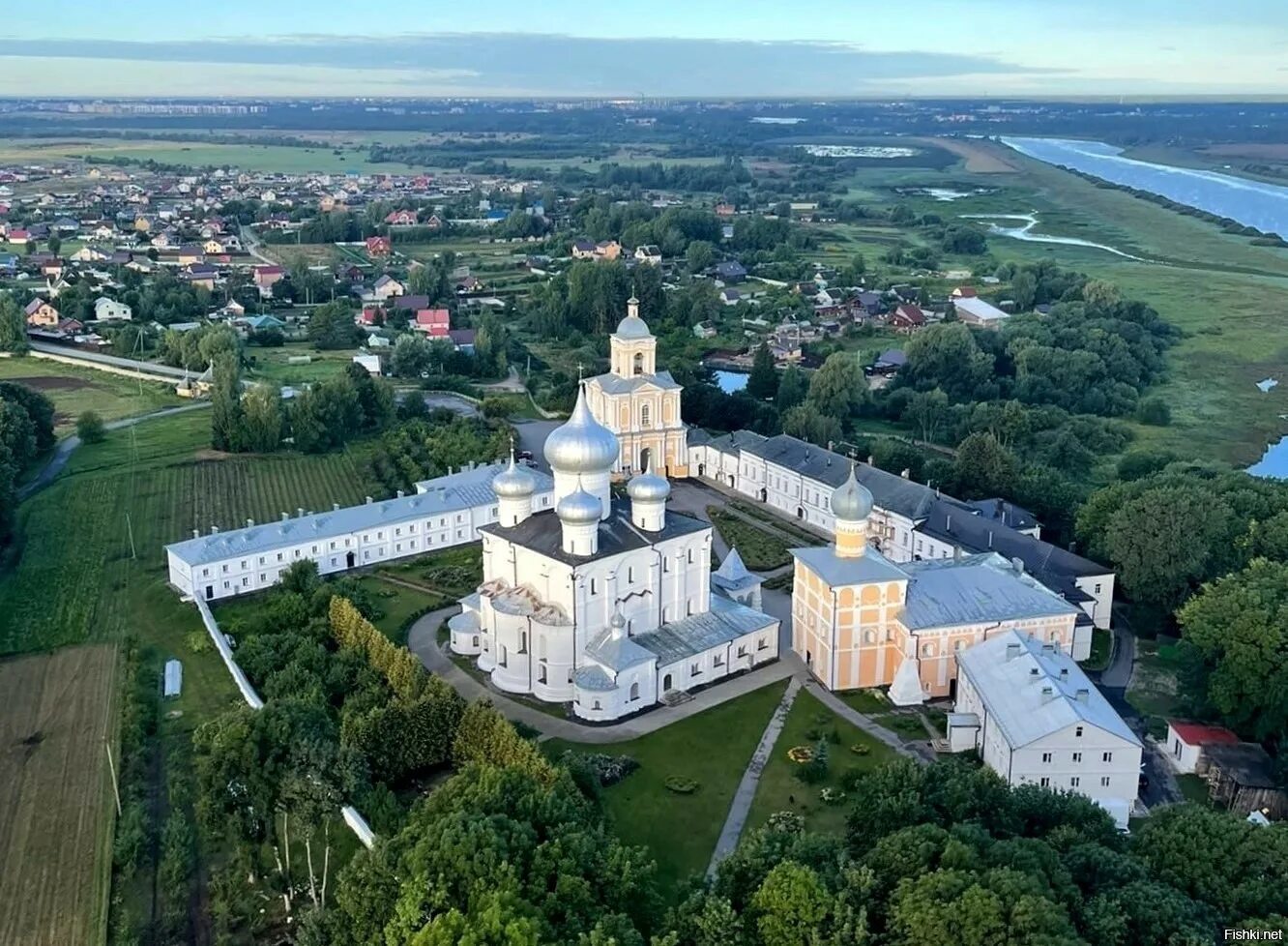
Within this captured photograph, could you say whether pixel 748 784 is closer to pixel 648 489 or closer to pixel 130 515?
pixel 648 489

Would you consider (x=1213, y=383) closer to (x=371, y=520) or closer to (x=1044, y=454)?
(x=1044, y=454)

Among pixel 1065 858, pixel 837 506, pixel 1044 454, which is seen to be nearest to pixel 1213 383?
pixel 1044 454

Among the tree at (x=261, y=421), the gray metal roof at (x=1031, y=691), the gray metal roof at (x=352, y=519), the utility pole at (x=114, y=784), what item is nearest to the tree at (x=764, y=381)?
the gray metal roof at (x=352, y=519)

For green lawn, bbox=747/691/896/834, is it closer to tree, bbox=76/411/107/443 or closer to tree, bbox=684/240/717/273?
tree, bbox=76/411/107/443

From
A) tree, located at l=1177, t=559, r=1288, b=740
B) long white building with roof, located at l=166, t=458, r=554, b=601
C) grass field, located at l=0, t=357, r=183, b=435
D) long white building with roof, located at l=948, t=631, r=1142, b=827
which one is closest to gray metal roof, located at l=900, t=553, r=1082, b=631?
long white building with roof, located at l=948, t=631, r=1142, b=827

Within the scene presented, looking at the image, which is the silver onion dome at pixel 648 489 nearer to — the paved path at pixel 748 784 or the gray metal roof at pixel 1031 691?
the paved path at pixel 748 784

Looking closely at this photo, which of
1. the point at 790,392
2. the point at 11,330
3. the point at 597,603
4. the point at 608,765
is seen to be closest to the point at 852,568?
the point at 597,603

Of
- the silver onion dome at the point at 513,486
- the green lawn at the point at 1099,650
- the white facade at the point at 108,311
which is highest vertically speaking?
the silver onion dome at the point at 513,486
